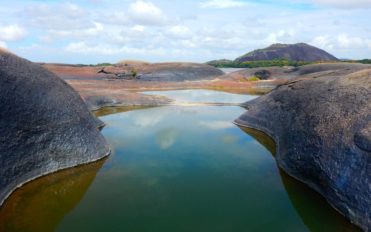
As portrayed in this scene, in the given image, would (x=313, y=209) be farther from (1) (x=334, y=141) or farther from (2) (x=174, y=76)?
(2) (x=174, y=76)

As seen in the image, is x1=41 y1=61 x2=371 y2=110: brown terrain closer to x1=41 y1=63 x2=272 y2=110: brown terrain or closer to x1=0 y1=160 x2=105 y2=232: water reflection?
x1=41 y1=63 x2=272 y2=110: brown terrain

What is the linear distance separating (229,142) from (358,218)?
788 cm

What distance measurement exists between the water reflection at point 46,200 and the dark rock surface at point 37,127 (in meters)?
0.34

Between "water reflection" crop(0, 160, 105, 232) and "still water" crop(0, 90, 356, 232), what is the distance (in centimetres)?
2

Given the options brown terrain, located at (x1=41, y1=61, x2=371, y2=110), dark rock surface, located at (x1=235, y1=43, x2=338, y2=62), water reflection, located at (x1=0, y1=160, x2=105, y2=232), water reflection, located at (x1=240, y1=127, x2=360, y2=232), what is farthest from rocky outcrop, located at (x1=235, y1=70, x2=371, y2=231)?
dark rock surface, located at (x1=235, y1=43, x2=338, y2=62)

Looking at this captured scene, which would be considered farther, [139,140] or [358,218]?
[139,140]

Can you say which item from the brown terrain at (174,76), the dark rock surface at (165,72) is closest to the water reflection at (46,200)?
the brown terrain at (174,76)

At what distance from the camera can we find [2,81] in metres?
11.1

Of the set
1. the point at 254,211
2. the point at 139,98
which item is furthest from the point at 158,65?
the point at 254,211

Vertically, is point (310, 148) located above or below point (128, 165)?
above

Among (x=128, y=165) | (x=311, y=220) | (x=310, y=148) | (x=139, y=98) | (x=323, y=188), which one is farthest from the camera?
(x=139, y=98)

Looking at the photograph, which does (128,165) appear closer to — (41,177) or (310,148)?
(41,177)

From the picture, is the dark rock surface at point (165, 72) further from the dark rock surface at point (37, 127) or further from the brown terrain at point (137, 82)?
the dark rock surface at point (37, 127)

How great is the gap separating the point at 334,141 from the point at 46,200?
823 centimetres
